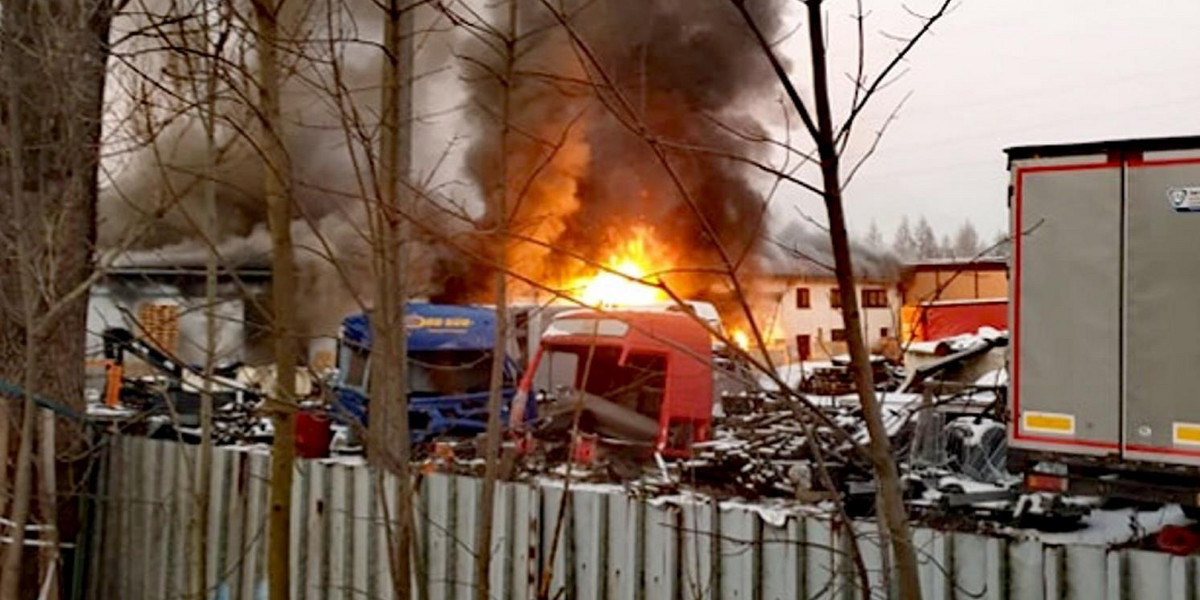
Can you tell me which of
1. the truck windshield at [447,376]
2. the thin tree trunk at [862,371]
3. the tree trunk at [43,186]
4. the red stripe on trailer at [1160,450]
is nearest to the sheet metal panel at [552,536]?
the tree trunk at [43,186]

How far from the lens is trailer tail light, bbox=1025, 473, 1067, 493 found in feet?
24.5

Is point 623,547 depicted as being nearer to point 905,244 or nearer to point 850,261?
point 850,261

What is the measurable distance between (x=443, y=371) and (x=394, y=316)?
33.5 feet

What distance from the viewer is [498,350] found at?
12.0ft

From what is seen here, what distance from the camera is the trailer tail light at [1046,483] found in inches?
294

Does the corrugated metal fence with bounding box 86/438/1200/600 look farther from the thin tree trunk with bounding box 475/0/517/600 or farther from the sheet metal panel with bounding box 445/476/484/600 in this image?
the thin tree trunk with bounding box 475/0/517/600

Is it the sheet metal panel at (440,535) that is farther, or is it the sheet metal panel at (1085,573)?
the sheet metal panel at (440,535)

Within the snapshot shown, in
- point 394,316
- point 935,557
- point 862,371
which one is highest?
point 394,316

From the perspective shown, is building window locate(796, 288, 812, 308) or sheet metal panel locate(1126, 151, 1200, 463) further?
building window locate(796, 288, 812, 308)

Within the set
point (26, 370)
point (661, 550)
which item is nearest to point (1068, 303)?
point (661, 550)

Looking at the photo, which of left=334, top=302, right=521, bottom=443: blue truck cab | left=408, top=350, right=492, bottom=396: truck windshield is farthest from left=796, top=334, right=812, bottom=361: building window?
left=408, top=350, right=492, bottom=396: truck windshield

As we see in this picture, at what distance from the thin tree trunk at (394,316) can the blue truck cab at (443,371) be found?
8.83 m

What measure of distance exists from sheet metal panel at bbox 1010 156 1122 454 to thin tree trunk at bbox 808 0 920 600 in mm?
5405

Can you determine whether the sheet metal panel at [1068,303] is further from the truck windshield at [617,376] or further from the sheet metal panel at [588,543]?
the truck windshield at [617,376]
